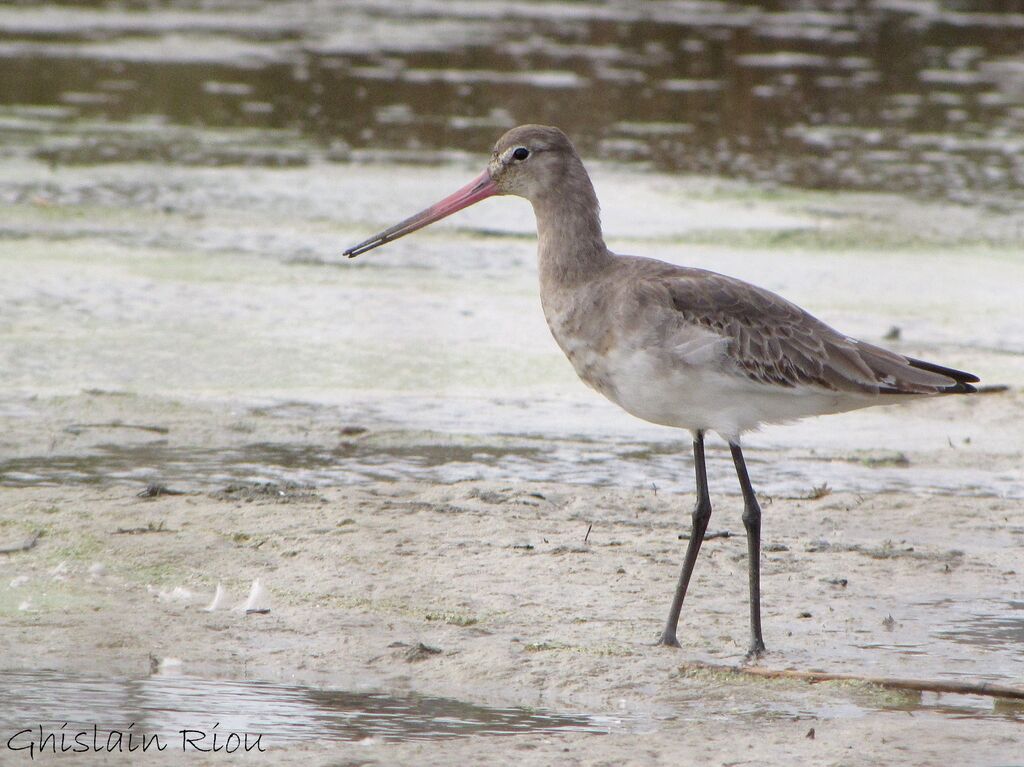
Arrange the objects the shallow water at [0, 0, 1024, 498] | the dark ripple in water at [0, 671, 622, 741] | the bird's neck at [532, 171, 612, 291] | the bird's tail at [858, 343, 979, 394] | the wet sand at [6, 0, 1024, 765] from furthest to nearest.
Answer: the shallow water at [0, 0, 1024, 498] → the bird's neck at [532, 171, 612, 291] → the bird's tail at [858, 343, 979, 394] → the wet sand at [6, 0, 1024, 765] → the dark ripple in water at [0, 671, 622, 741]

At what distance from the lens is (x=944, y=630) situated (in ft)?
17.8

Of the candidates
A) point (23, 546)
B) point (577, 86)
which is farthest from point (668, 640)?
point (577, 86)

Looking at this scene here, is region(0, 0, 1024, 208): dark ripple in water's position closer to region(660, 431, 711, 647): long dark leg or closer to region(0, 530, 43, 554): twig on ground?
region(0, 530, 43, 554): twig on ground

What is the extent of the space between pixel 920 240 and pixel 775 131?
4.16 meters

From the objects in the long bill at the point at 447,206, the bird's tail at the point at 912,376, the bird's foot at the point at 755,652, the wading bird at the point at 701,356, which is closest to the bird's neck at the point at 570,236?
the wading bird at the point at 701,356

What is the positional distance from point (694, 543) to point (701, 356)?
62cm

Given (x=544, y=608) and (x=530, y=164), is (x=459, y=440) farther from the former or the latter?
(x=544, y=608)

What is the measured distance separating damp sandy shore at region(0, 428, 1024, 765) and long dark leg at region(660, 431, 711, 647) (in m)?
0.07

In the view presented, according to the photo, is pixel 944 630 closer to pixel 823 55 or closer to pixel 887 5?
pixel 823 55

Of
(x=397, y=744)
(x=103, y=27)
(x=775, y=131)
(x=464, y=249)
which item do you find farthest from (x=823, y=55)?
(x=397, y=744)

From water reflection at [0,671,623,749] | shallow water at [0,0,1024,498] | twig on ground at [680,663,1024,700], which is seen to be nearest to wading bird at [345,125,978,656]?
twig on ground at [680,663,1024,700]

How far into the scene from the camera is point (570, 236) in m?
5.77

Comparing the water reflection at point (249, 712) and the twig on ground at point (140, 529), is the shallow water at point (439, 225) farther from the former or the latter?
the water reflection at point (249, 712)

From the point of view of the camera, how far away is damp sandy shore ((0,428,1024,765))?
14.9ft
